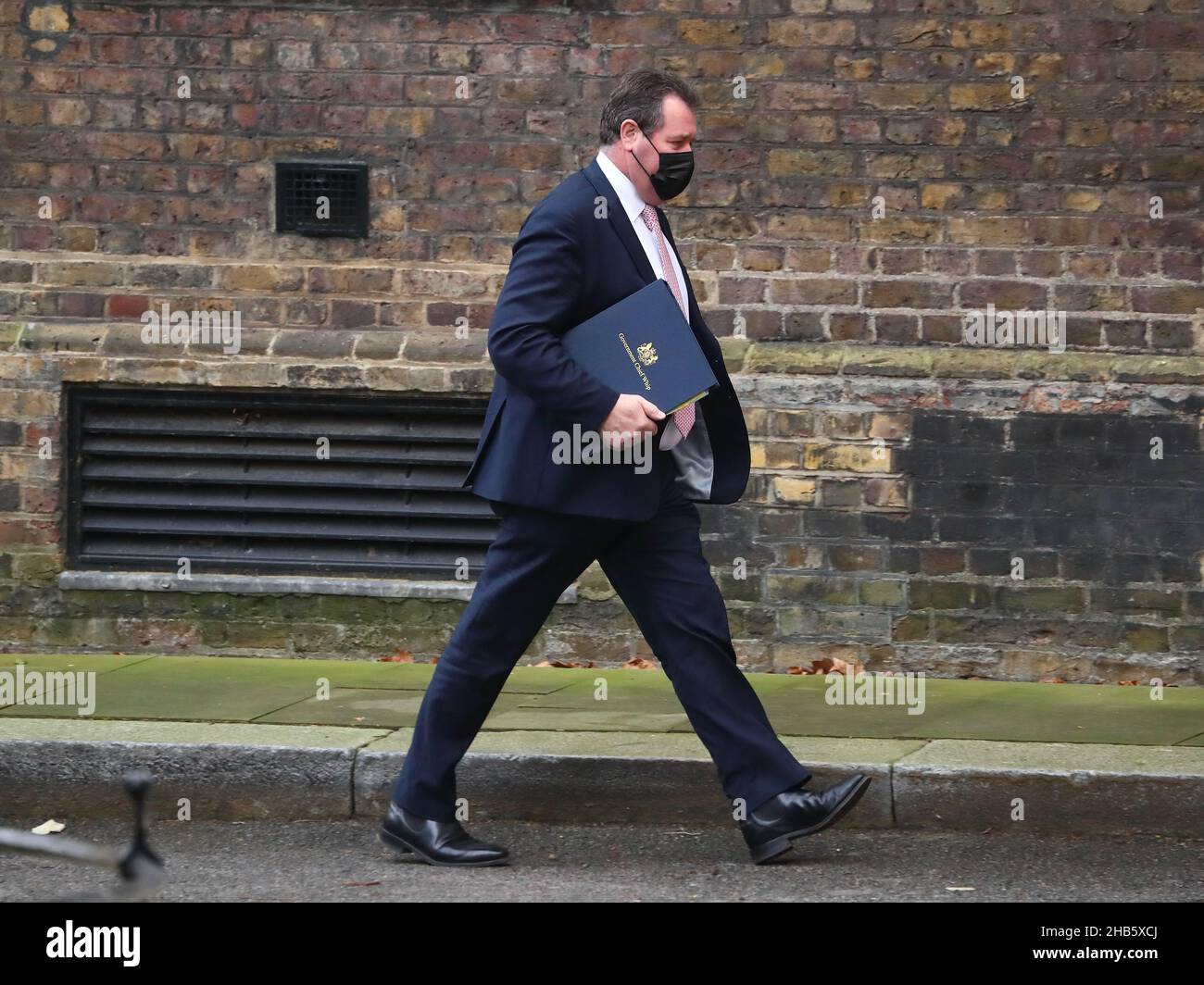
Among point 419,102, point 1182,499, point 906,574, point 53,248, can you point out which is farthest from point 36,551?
point 1182,499

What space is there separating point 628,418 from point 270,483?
369 centimetres

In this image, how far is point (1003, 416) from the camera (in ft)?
25.9

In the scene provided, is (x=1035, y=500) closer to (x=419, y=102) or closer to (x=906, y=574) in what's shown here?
(x=906, y=574)

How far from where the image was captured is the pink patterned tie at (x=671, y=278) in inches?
213

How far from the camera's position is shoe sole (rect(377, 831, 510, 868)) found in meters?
5.39

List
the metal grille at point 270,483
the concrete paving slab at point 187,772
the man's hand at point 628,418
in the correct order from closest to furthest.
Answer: the man's hand at point 628,418
the concrete paving slab at point 187,772
the metal grille at point 270,483

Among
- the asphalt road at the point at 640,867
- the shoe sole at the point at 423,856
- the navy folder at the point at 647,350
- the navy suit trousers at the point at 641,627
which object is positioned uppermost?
the navy folder at the point at 647,350

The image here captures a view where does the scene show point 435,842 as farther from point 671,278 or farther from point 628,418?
point 671,278

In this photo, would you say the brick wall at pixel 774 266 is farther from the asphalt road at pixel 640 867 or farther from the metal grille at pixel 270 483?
the asphalt road at pixel 640 867

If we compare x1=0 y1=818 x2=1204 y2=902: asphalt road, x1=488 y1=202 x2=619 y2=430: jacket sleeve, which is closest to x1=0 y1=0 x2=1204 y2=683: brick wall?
x1=0 y1=818 x2=1204 y2=902: asphalt road

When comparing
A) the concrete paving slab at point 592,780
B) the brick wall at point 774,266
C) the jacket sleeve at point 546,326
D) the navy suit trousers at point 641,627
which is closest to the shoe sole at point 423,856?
the navy suit trousers at point 641,627

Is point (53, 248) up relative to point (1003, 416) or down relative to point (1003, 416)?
up

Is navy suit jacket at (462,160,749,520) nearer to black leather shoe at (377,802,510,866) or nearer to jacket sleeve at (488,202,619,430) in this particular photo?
jacket sleeve at (488,202,619,430)

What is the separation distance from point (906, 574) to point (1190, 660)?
117cm
